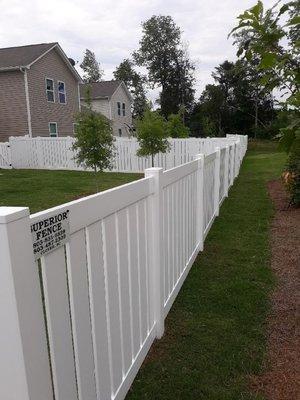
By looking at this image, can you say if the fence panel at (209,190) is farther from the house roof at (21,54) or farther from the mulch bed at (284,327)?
the house roof at (21,54)

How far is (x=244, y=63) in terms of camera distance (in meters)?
1.80

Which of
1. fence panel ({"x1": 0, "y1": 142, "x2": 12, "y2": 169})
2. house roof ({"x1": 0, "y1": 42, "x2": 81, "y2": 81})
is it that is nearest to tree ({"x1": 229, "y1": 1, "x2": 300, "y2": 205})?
fence panel ({"x1": 0, "y1": 142, "x2": 12, "y2": 169})

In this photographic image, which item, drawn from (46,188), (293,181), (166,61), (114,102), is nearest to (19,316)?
(293,181)

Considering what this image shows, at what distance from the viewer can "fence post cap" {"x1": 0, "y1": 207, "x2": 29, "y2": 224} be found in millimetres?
1214

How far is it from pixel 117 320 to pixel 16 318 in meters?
1.14

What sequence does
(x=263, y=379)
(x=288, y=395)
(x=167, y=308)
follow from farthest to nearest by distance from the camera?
(x=167, y=308)
(x=263, y=379)
(x=288, y=395)

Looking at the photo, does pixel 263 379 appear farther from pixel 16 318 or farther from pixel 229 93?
pixel 229 93

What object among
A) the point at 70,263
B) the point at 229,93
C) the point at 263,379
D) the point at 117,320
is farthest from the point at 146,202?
the point at 229,93

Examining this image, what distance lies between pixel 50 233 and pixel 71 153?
17.6 meters

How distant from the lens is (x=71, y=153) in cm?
1855

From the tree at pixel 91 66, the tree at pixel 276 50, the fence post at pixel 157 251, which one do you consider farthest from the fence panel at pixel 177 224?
the tree at pixel 91 66

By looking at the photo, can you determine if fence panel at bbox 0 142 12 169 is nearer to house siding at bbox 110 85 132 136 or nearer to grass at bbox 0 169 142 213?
grass at bbox 0 169 142 213

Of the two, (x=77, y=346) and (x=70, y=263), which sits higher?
(x=70, y=263)

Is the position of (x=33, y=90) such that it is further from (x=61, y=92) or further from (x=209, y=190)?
(x=209, y=190)
